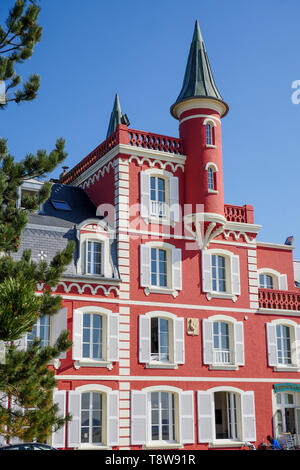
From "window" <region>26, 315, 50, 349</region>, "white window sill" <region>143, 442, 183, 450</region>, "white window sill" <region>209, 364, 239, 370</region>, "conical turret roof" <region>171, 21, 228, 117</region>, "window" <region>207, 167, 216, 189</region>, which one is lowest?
"white window sill" <region>143, 442, 183, 450</region>

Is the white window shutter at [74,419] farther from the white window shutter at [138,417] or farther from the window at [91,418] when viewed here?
the white window shutter at [138,417]

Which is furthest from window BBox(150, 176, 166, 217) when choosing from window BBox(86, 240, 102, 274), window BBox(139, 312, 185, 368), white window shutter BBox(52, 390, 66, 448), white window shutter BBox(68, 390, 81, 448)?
white window shutter BBox(52, 390, 66, 448)

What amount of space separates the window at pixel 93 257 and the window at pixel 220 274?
180 inches

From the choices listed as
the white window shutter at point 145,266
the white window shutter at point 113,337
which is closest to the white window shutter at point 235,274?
the white window shutter at point 145,266

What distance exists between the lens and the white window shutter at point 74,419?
803 inches

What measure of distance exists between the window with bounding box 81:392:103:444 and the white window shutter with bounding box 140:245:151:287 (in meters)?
4.68

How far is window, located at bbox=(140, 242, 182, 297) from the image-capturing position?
2344 centimetres

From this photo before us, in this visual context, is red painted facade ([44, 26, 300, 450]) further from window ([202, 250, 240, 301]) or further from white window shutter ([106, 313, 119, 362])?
white window shutter ([106, 313, 119, 362])

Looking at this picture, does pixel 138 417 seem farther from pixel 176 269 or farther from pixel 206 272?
pixel 206 272

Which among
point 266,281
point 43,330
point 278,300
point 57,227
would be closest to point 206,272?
point 278,300

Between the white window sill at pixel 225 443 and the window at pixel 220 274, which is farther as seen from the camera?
the window at pixel 220 274

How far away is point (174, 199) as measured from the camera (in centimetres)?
2505

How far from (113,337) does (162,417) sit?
365 centimetres
